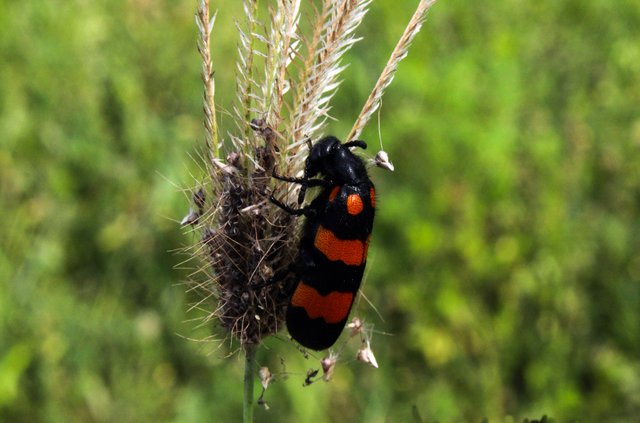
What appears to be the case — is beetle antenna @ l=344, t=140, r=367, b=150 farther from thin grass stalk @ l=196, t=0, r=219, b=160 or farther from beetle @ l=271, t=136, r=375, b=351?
thin grass stalk @ l=196, t=0, r=219, b=160

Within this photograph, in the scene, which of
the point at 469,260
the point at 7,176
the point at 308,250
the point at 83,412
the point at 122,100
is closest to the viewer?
the point at 308,250

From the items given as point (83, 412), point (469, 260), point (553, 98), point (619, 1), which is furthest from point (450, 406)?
point (619, 1)

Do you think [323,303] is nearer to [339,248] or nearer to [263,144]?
[339,248]

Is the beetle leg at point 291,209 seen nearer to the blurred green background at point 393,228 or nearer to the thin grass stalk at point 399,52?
the thin grass stalk at point 399,52

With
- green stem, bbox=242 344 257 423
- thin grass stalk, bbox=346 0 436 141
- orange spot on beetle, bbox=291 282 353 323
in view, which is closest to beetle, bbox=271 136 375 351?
orange spot on beetle, bbox=291 282 353 323

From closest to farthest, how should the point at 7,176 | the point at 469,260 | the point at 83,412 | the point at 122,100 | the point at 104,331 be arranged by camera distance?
the point at 83,412, the point at 104,331, the point at 469,260, the point at 7,176, the point at 122,100

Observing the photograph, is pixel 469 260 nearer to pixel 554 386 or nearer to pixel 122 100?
pixel 554 386
